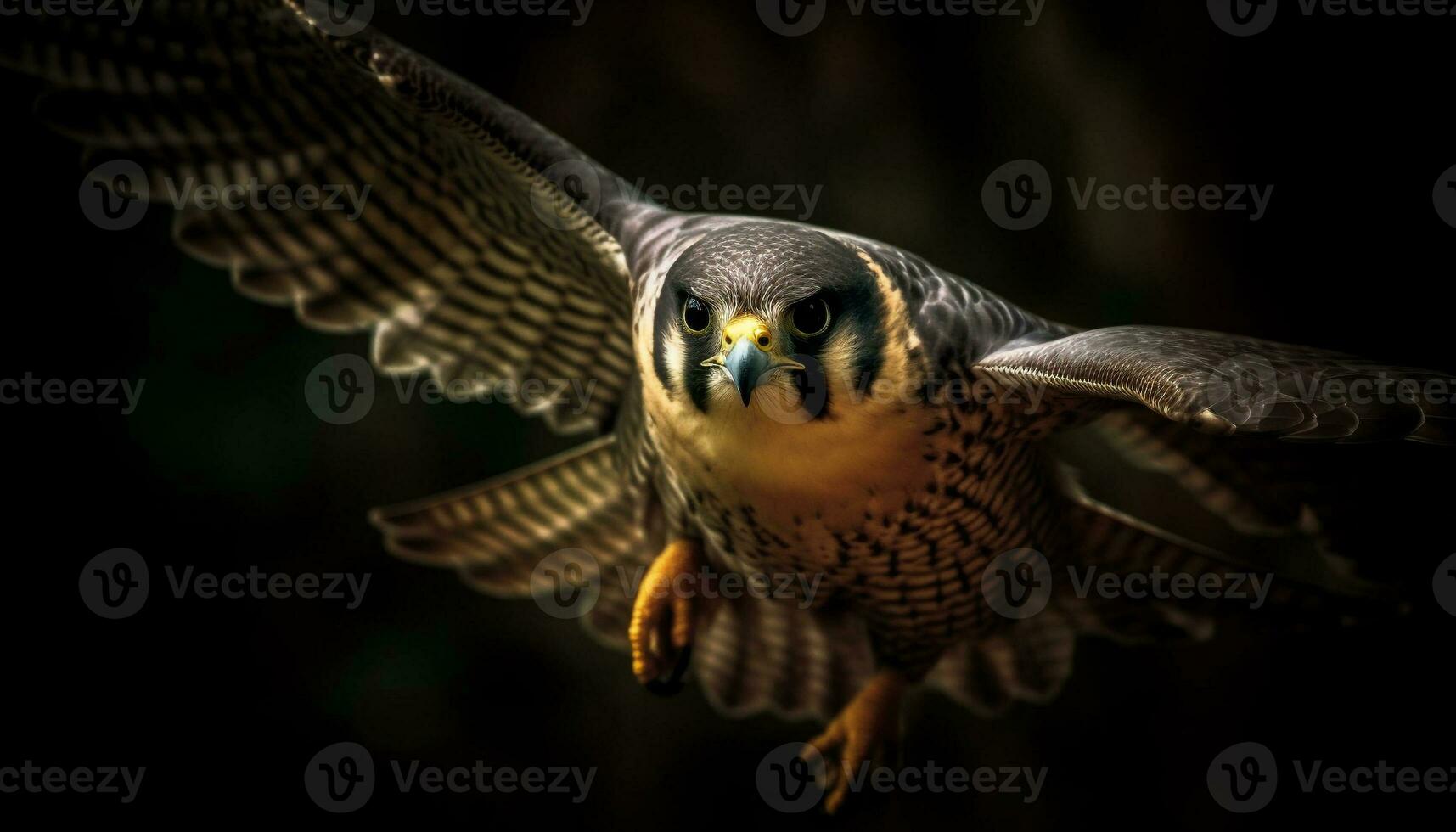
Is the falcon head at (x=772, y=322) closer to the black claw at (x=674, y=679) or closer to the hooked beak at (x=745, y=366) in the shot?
the hooked beak at (x=745, y=366)

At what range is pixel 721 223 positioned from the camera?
6.18 feet

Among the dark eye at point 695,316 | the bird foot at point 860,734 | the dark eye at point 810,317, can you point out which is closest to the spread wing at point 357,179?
the dark eye at point 695,316

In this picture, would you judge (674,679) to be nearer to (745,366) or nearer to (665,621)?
(665,621)

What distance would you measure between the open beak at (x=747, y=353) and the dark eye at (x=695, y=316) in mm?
56

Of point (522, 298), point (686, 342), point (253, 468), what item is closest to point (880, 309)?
point (686, 342)

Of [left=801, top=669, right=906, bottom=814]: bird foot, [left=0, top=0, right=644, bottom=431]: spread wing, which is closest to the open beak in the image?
[left=0, top=0, right=644, bottom=431]: spread wing

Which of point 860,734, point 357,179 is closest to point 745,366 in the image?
point 860,734

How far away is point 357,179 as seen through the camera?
221 cm

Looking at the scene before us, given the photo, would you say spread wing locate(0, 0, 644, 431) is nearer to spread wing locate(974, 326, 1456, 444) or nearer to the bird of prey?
the bird of prey

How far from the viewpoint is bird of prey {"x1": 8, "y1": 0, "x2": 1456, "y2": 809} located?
1.61 metres

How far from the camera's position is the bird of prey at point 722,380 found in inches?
63.2

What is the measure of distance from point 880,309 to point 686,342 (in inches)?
12.4

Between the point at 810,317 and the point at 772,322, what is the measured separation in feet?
0.26

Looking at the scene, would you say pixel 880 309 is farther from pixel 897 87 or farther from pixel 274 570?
pixel 274 570
